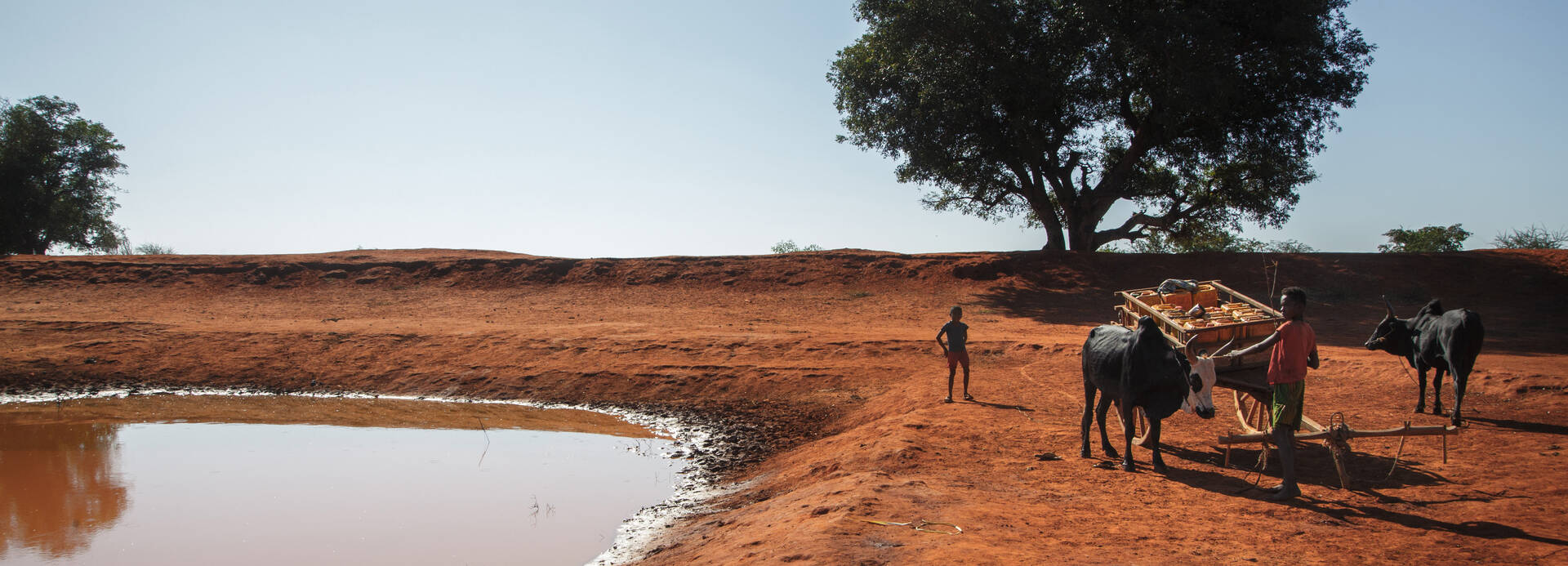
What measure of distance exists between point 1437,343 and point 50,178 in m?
46.7

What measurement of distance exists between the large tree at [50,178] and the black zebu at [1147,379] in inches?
1697

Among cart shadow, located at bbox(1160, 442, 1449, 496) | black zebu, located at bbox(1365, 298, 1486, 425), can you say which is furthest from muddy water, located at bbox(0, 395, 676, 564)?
black zebu, located at bbox(1365, 298, 1486, 425)

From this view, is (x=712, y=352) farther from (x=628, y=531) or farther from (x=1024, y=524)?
(x=1024, y=524)

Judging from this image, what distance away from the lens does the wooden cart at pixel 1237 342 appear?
6984 millimetres

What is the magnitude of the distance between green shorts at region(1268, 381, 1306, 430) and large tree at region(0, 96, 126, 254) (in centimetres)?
4447

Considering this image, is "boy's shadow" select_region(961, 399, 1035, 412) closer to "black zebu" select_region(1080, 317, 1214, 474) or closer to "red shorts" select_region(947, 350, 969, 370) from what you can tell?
Answer: "red shorts" select_region(947, 350, 969, 370)

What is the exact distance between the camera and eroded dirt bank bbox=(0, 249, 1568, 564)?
20.1 feet

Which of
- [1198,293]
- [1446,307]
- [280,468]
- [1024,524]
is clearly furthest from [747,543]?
[1446,307]

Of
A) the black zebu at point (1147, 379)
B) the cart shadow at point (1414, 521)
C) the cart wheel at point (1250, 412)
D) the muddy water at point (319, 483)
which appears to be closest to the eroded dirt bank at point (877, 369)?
the cart shadow at point (1414, 521)

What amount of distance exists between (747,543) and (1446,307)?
66.8 ft

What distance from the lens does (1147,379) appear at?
748 cm

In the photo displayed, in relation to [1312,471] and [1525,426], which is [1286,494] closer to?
[1312,471]

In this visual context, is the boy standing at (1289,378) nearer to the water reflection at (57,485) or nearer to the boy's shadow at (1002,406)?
the boy's shadow at (1002,406)

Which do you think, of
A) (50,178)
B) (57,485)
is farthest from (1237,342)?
(50,178)
